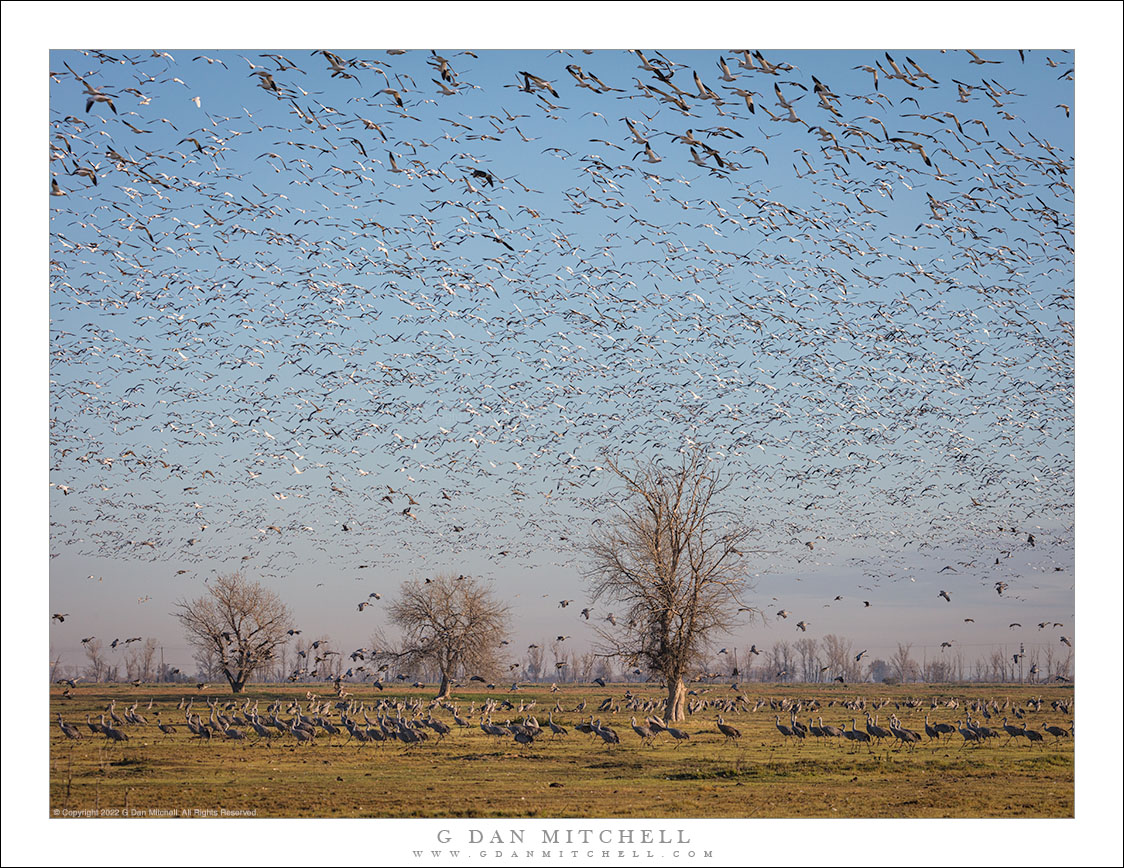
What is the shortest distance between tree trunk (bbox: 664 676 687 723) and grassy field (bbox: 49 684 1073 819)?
1584 millimetres

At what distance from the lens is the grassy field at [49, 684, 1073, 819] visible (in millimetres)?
17578

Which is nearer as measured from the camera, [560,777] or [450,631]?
[560,777]

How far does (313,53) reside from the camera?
1709 cm

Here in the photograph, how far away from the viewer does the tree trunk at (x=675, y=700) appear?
116 feet

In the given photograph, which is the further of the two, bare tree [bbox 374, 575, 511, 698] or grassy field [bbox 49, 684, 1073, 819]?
bare tree [bbox 374, 575, 511, 698]

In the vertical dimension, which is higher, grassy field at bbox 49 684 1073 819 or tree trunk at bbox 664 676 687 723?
grassy field at bbox 49 684 1073 819

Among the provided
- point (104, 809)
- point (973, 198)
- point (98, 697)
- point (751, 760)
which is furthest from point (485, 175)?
point (98, 697)

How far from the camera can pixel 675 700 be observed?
3584cm

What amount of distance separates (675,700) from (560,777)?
46.6 ft

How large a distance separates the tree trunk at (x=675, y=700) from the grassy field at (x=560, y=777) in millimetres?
A: 1584

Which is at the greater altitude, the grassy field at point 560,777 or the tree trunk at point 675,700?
the grassy field at point 560,777

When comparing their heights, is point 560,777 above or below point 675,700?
above

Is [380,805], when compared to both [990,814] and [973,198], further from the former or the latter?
[973,198]

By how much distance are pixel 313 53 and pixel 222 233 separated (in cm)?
621
